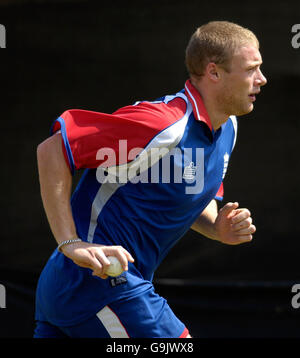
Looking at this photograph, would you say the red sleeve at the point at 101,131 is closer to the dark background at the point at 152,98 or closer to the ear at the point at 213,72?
Result: the ear at the point at 213,72

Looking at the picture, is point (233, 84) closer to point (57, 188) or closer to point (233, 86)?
point (233, 86)

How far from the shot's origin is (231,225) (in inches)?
109

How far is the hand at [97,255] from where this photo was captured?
2109 millimetres

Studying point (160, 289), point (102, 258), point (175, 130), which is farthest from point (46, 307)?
point (160, 289)

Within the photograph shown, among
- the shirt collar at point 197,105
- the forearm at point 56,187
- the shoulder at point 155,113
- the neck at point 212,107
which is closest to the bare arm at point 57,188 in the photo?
the forearm at point 56,187

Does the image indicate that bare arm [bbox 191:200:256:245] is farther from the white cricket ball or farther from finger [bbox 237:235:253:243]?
the white cricket ball

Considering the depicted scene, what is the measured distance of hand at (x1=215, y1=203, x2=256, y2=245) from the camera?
2.73 metres

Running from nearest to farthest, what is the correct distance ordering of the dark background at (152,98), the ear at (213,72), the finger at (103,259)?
1. the finger at (103,259)
2. the ear at (213,72)
3. the dark background at (152,98)

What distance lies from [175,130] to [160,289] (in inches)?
92.8

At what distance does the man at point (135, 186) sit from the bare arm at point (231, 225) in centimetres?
1

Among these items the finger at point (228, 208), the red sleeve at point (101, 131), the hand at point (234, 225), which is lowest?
the hand at point (234, 225)

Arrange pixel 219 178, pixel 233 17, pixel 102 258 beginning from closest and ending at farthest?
pixel 102 258 → pixel 219 178 → pixel 233 17
